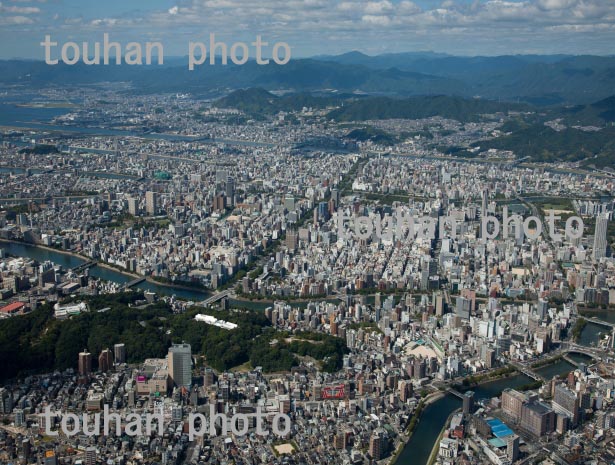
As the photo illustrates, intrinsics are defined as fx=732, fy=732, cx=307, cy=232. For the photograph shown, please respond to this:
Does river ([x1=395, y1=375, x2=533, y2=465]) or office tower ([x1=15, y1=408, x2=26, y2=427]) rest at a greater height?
office tower ([x1=15, y1=408, x2=26, y2=427])

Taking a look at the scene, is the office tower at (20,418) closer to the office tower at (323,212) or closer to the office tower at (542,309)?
the office tower at (542,309)

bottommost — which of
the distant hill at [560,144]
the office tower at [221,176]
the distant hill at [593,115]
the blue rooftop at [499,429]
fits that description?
the blue rooftop at [499,429]

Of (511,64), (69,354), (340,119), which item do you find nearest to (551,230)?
(69,354)

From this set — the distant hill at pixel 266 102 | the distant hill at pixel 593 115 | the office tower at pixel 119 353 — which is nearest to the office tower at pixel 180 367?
the office tower at pixel 119 353

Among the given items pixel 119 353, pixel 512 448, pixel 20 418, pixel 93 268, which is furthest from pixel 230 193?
pixel 512 448

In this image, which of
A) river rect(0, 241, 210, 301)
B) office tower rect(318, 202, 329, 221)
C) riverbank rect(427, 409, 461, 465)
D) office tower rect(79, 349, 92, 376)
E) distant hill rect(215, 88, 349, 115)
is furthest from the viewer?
distant hill rect(215, 88, 349, 115)

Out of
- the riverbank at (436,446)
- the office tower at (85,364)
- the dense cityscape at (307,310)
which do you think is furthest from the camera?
the office tower at (85,364)

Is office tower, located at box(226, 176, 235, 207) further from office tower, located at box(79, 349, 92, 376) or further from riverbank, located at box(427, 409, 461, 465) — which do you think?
riverbank, located at box(427, 409, 461, 465)

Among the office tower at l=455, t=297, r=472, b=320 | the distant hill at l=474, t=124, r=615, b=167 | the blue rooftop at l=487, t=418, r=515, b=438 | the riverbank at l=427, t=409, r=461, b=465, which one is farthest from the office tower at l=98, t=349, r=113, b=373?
the distant hill at l=474, t=124, r=615, b=167

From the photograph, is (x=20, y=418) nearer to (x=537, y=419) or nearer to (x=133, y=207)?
(x=537, y=419)
